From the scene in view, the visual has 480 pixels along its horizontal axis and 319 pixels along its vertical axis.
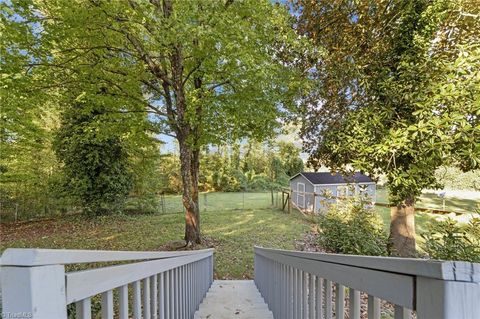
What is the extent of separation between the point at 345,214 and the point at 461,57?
4261 millimetres

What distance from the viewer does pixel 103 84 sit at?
5.26 metres

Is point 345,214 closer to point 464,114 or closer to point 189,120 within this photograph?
point 464,114

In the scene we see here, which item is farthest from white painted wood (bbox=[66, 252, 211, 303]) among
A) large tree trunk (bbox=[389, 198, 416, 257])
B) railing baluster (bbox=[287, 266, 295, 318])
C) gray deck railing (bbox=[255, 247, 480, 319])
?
large tree trunk (bbox=[389, 198, 416, 257])

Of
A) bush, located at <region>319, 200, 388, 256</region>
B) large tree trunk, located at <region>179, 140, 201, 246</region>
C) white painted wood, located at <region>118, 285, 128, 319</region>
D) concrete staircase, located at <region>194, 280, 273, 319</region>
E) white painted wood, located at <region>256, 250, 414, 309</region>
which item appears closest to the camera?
white painted wood, located at <region>256, 250, 414, 309</region>

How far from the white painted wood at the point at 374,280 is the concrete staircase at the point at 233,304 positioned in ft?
6.25

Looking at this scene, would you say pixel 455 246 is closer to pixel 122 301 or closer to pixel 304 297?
pixel 304 297

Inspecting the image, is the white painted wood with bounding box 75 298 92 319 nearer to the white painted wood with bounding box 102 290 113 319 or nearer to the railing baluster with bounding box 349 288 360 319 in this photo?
the white painted wood with bounding box 102 290 113 319

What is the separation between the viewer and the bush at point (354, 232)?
4801mm

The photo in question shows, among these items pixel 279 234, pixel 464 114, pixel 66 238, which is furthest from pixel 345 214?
pixel 66 238

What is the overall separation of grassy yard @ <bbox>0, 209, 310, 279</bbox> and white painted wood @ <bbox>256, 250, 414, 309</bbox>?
4.24 meters

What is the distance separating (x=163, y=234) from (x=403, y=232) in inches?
242

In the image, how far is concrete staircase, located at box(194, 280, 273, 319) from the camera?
8.91 feet

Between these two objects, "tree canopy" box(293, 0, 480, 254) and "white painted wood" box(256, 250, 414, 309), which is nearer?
"white painted wood" box(256, 250, 414, 309)

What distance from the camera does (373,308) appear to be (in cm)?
79
